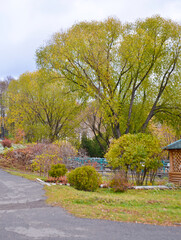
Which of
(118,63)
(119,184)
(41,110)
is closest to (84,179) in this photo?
(119,184)

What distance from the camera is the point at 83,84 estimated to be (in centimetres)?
2120

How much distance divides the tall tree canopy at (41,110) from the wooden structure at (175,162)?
18.3 metres

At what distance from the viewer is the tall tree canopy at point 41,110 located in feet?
105

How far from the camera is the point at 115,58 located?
21.2 metres

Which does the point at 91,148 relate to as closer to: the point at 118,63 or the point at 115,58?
the point at 118,63

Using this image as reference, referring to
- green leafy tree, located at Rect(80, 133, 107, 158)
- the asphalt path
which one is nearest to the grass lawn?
the asphalt path

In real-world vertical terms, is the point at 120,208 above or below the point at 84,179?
below

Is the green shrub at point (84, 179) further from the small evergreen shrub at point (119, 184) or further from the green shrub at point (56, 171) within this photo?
the green shrub at point (56, 171)

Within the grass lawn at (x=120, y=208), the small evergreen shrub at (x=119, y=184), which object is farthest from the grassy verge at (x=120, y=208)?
the small evergreen shrub at (x=119, y=184)

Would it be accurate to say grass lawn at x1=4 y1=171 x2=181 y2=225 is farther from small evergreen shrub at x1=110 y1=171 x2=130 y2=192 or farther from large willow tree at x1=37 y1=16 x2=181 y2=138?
large willow tree at x1=37 y1=16 x2=181 y2=138

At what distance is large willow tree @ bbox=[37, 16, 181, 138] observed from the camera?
778 inches

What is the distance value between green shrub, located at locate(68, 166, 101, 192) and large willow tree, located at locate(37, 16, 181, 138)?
8956 mm

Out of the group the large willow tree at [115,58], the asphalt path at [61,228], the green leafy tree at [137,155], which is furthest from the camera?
the large willow tree at [115,58]

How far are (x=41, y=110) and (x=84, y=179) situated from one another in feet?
78.4
